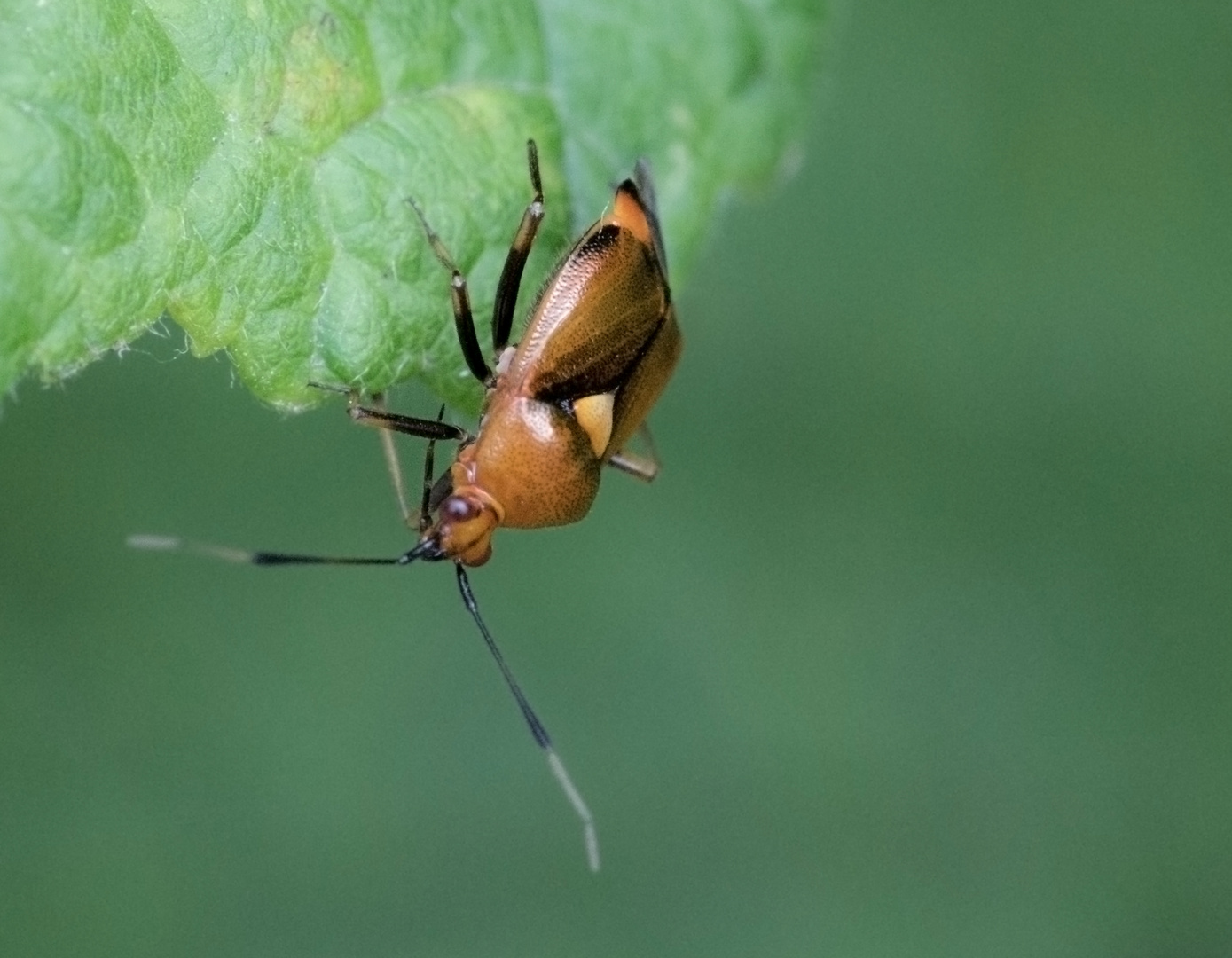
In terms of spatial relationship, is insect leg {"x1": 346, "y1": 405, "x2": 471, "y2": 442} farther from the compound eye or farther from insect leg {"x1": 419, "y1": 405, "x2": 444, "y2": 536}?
the compound eye

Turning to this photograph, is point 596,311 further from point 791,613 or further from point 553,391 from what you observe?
point 791,613

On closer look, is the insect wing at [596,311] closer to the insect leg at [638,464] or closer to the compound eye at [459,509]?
the compound eye at [459,509]

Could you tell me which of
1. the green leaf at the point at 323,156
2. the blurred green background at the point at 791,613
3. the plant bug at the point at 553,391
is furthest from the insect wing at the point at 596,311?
the blurred green background at the point at 791,613

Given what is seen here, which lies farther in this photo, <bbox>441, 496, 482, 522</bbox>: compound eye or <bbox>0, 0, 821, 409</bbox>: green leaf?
<bbox>441, 496, 482, 522</bbox>: compound eye

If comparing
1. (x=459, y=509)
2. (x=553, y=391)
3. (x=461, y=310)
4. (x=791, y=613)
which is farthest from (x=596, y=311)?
(x=791, y=613)

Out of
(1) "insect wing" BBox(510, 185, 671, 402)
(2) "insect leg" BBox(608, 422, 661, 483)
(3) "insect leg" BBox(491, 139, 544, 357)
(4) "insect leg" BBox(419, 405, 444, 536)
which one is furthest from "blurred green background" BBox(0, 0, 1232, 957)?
(3) "insect leg" BBox(491, 139, 544, 357)

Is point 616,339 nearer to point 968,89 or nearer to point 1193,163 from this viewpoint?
point 968,89

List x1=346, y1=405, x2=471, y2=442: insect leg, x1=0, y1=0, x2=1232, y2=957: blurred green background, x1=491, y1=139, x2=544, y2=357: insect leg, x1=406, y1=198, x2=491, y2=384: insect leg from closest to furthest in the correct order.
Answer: x1=406, y1=198, x2=491, y2=384: insect leg
x1=491, y1=139, x2=544, y2=357: insect leg
x1=346, y1=405, x2=471, y2=442: insect leg
x1=0, y1=0, x2=1232, y2=957: blurred green background
